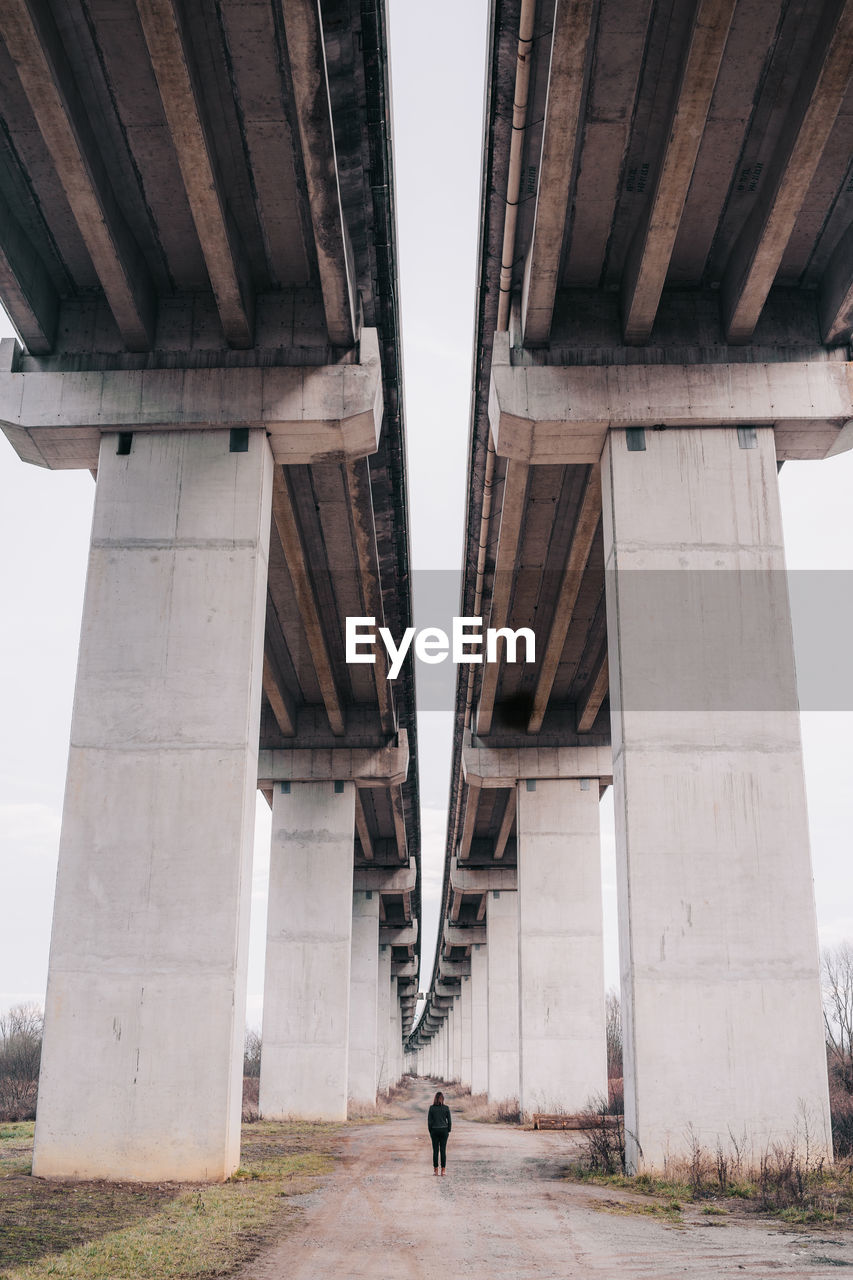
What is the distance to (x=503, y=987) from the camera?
4266 cm

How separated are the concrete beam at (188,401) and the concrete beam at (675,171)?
3684 mm

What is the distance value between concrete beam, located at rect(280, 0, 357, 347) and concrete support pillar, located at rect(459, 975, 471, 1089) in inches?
2070

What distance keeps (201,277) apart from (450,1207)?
39.2ft

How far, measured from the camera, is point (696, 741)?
14.1 m

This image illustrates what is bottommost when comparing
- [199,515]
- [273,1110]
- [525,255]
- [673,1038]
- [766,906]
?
[273,1110]

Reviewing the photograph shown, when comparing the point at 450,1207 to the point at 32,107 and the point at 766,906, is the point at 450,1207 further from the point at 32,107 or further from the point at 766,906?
the point at 32,107

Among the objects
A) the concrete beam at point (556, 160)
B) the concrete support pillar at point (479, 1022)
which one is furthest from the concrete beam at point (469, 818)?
the concrete beam at point (556, 160)

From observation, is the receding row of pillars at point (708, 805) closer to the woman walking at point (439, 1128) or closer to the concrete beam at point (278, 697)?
the woman walking at point (439, 1128)

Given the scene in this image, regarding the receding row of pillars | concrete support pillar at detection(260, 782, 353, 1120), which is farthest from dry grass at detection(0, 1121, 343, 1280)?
concrete support pillar at detection(260, 782, 353, 1120)

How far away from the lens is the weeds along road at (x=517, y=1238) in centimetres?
750

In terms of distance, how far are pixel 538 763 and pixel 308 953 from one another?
7.81 meters

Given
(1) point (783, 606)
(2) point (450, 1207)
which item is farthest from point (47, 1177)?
(1) point (783, 606)

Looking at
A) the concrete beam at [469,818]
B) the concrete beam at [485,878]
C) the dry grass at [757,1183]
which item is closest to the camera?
the dry grass at [757,1183]

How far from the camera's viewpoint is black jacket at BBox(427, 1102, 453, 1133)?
14.5 meters
